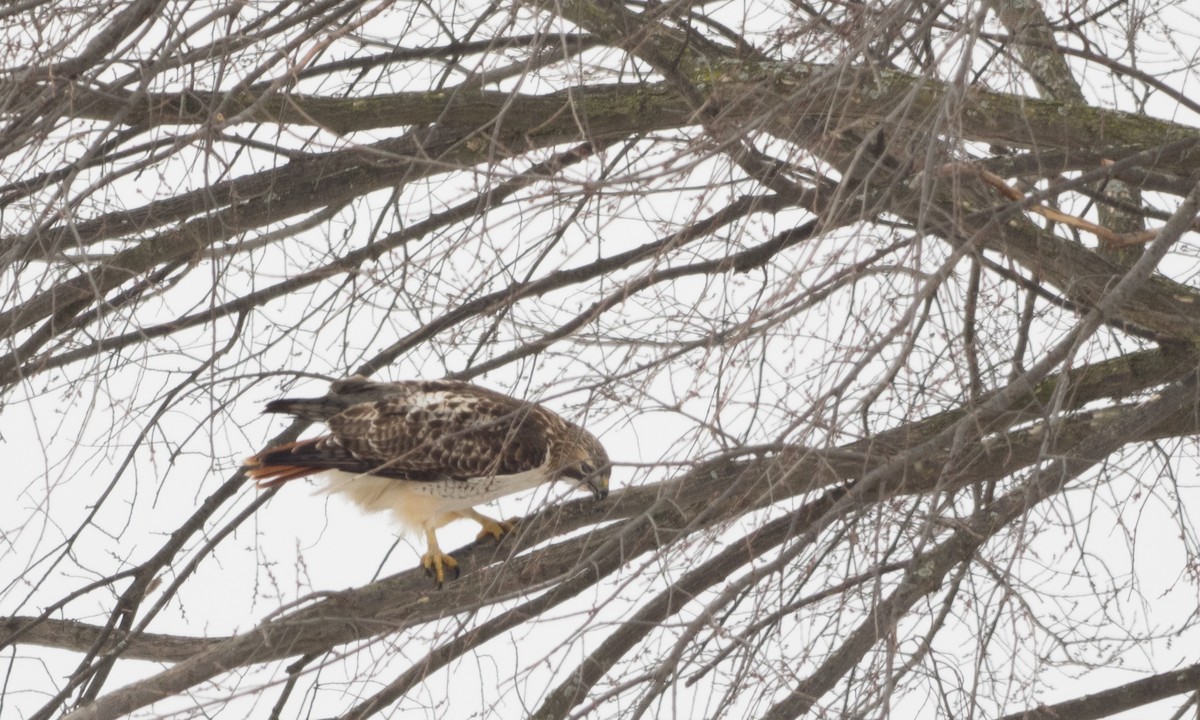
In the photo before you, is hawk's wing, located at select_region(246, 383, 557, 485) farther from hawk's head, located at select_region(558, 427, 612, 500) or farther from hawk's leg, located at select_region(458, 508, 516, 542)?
hawk's leg, located at select_region(458, 508, 516, 542)

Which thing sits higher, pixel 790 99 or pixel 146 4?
pixel 146 4

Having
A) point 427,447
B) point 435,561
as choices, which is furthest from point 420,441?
point 435,561

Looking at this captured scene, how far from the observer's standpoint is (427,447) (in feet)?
14.7

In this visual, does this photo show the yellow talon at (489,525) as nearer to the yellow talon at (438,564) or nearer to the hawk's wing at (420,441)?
the yellow talon at (438,564)

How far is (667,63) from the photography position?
363 cm

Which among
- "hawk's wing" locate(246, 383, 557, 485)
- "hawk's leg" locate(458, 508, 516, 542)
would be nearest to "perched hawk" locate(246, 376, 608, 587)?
"hawk's wing" locate(246, 383, 557, 485)

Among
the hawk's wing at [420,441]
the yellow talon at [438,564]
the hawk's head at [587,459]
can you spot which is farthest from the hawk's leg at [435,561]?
the hawk's head at [587,459]

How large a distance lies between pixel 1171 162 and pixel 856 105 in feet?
3.44

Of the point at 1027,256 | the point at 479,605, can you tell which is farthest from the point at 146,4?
the point at 1027,256

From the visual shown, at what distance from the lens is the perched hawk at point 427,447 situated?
4465 mm

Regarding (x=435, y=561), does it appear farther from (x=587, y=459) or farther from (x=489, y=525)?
(x=587, y=459)

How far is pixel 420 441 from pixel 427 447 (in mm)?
60

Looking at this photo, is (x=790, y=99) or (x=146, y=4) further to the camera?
(x=146, y=4)

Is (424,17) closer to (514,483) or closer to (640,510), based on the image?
(514,483)
